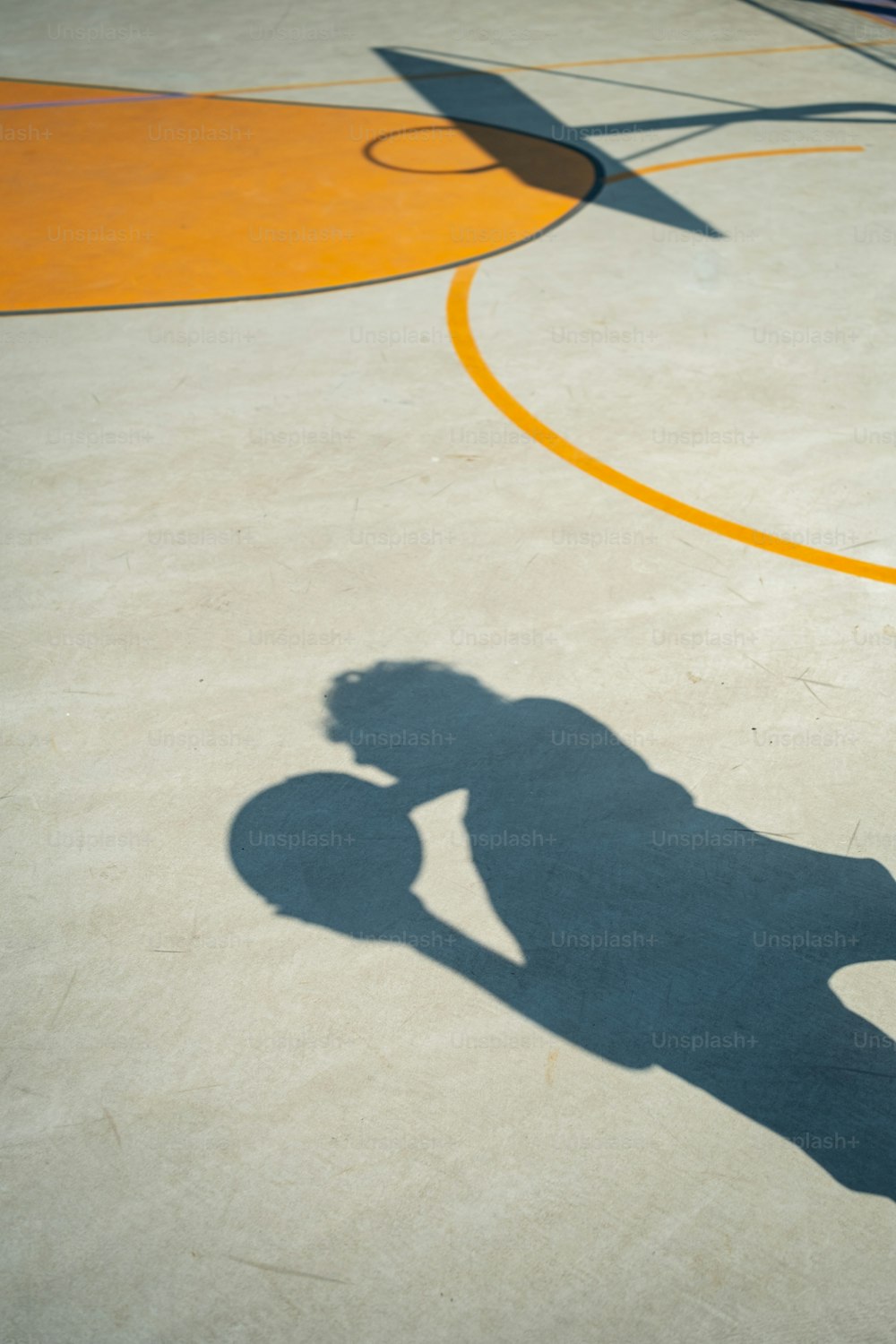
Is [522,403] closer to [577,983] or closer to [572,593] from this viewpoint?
[572,593]

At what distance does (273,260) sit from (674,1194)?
7.70m

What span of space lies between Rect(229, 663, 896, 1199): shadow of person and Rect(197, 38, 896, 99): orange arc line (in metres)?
10.8

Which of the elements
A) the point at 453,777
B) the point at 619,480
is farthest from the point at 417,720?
the point at 619,480

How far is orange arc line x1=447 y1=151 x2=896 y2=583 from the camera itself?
5.61 meters

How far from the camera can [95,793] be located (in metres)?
4.43

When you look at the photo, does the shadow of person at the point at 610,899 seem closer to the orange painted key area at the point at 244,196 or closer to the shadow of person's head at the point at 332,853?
the shadow of person's head at the point at 332,853

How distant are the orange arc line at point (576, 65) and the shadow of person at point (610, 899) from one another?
1079 centimetres

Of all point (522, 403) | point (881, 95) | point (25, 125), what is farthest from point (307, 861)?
point (881, 95)

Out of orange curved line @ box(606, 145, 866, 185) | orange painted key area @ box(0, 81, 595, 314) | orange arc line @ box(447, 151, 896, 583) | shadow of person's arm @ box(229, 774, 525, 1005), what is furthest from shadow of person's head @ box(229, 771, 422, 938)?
orange curved line @ box(606, 145, 866, 185)

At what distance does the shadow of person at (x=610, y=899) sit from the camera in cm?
349

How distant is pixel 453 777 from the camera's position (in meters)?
4.49

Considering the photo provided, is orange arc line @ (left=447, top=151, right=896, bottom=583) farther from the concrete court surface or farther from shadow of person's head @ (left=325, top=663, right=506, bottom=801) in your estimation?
shadow of person's head @ (left=325, top=663, right=506, bottom=801)

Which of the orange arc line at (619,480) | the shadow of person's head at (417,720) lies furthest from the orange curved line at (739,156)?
the shadow of person's head at (417,720)

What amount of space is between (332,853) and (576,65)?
12.4m
